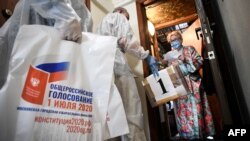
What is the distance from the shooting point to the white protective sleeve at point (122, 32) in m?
1.19

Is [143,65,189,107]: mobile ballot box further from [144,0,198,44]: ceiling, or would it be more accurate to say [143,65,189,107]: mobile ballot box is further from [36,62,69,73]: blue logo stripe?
[144,0,198,44]: ceiling

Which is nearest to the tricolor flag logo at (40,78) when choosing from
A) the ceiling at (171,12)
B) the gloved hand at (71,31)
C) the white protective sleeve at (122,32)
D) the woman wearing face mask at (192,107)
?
the gloved hand at (71,31)

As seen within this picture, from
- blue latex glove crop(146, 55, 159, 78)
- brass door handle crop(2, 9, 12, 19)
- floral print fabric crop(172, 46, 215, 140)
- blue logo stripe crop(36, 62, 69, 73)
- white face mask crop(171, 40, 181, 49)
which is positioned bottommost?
floral print fabric crop(172, 46, 215, 140)

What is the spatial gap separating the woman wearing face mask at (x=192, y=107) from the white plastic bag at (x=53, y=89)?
3.23 ft

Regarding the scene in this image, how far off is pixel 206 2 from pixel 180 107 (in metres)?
0.92

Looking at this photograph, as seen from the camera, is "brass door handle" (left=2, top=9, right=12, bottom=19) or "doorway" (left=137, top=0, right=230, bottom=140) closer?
"brass door handle" (left=2, top=9, right=12, bottom=19)

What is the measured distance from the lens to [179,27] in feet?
10.5

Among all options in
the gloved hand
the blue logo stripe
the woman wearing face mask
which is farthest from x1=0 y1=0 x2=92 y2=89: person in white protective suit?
the woman wearing face mask

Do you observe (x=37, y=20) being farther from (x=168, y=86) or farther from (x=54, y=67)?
(x=168, y=86)

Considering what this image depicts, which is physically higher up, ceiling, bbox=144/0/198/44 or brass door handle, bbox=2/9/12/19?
ceiling, bbox=144/0/198/44

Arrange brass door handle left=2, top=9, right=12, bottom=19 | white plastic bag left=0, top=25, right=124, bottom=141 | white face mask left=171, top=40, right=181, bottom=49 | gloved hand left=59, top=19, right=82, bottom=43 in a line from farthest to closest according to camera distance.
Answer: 1. white face mask left=171, top=40, right=181, bottom=49
2. brass door handle left=2, top=9, right=12, bottom=19
3. gloved hand left=59, top=19, right=82, bottom=43
4. white plastic bag left=0, top=25, right=124, bottom=141

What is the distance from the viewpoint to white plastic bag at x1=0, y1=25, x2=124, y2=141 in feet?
1.54

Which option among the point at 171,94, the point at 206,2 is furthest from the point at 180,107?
the point at 206,2

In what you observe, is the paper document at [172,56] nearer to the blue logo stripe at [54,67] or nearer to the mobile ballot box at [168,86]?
the mobile ballot box at [168,86]
